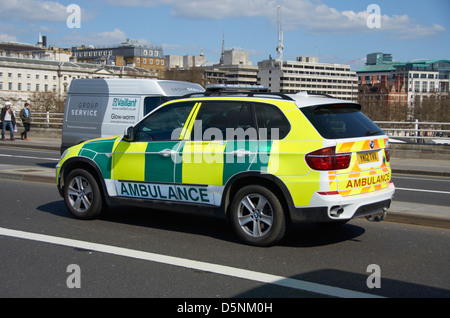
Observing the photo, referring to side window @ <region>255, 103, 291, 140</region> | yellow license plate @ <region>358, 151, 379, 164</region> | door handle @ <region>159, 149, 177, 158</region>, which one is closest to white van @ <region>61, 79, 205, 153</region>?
door handle @ <region>159, 149, 177, 158</region>

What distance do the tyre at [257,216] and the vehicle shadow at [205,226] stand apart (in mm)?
303

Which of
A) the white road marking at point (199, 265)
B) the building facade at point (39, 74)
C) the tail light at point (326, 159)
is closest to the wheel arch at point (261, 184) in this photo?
the tail light at point (326, 159)

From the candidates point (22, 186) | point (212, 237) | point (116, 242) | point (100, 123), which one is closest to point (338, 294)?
point (212, 237)

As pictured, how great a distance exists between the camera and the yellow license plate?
21.0 feet

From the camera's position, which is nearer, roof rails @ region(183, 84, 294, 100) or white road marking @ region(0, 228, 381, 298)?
white road marking @ region(0, 228, 381, 298)

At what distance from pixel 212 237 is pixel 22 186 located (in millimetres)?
5912

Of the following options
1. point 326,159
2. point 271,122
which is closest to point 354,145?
point 326,159

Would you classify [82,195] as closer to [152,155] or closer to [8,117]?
[152,155]

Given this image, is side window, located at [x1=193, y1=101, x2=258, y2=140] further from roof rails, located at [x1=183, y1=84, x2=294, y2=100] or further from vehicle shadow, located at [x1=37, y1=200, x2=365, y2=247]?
vehicle shadow, located at [x1=37, y1=200, x2=365, y2=247]

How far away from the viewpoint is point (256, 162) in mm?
6520

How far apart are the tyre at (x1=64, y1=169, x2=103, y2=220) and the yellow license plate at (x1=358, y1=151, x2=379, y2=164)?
3.70m

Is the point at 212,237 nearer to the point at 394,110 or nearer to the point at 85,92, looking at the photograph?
the point at 85,92

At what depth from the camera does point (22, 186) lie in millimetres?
11562

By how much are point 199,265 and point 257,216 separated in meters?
1.06
